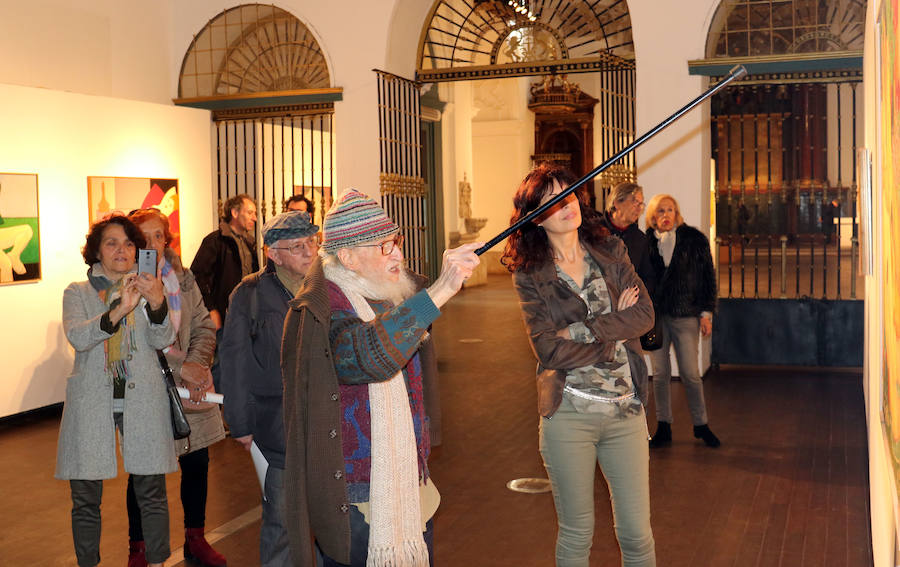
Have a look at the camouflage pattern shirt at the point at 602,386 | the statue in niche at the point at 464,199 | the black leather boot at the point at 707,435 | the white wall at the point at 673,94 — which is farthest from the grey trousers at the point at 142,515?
the statue in niche at the point at 464,199

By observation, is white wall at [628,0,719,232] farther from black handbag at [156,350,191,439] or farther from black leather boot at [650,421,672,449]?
black handbag at [156,350,191,439]

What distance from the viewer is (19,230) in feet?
27.0

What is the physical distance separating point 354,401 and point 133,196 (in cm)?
736

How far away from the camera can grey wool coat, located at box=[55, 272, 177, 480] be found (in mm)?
4258

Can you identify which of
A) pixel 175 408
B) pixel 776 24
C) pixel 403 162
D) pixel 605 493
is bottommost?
pixel 605 493

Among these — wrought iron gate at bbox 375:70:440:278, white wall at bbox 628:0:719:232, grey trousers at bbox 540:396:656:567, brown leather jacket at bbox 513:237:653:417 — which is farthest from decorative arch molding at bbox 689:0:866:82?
grey trousers at bbox 540:396:656:567

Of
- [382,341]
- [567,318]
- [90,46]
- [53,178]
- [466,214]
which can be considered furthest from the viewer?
[466,214]

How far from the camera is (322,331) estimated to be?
2832mm

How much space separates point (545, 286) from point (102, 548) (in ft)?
9.88

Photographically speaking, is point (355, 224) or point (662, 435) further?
point (662, 435)

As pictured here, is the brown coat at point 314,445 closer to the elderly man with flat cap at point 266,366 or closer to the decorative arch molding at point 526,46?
the elderly man with flat cap at point 266,366

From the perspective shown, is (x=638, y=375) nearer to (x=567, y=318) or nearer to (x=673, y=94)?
(x=567, y=318)

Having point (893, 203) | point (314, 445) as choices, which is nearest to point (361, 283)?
point (314, 445)

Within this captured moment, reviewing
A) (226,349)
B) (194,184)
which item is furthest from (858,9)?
(226,349)
